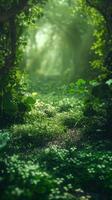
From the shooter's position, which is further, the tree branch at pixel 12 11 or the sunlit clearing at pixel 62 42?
the sunlit clearing at pixel 62 42

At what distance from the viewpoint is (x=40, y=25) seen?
48.6 meters

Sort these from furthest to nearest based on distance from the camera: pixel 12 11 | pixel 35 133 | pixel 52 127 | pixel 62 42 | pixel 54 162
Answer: pixel 62 42
pixel 12 11
pixel 52 127
pixel 35 133
pixel 54 162

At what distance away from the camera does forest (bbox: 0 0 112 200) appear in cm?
913

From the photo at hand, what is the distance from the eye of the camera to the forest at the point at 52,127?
360 inches

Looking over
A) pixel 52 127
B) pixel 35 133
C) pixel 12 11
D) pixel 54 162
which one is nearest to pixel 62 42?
pixel 12 11

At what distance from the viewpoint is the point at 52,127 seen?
1416 centimetres

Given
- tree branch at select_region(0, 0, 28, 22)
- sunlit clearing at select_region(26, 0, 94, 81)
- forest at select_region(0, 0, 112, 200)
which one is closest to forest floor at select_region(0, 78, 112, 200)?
forest at select_region(0, 0, 112, 200)

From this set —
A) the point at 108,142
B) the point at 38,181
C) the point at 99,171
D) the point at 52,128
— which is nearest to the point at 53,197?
the point at 38,181

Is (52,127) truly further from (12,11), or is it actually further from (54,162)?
(12,11)

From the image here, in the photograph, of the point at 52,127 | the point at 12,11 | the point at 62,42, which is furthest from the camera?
the point at 62,42

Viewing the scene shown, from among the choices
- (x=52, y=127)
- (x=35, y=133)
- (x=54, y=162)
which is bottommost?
(x=54, y=162)

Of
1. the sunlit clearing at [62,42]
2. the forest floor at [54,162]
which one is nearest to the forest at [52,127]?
the forest floor at [54,162]

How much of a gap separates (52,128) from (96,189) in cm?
446

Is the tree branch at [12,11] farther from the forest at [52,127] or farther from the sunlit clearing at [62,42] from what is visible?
the sunlit clearing at [62,42]
